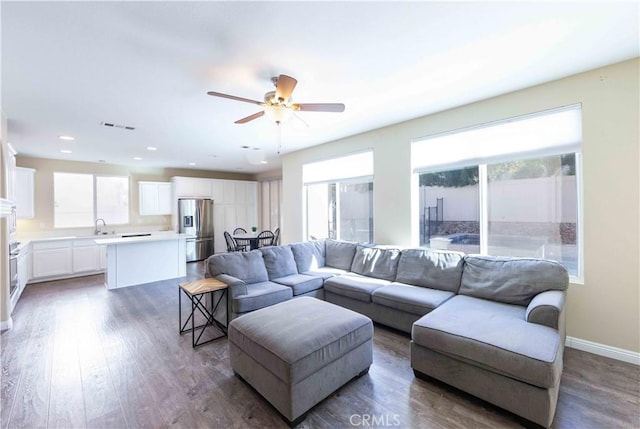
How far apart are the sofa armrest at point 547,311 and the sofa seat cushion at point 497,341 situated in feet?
0.18

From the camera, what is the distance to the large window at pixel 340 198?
4.66 meters

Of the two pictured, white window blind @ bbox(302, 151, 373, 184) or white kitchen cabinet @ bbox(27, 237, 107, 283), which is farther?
white kitchen cabinet @ bbox(27, 237, 107, 283)

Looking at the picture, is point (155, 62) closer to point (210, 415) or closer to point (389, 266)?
point (210, 415)

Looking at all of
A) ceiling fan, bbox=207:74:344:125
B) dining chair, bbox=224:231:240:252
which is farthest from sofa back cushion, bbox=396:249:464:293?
dining chair, bbox=224:231:240:252

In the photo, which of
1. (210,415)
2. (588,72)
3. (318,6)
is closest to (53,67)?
(318,6)

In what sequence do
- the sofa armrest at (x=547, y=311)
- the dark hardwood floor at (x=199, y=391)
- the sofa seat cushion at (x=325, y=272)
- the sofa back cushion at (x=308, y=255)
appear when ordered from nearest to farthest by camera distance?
the dark hardwood floor at (x=199, y=391) < the sofa armrest at (x=547, y=311) < the sofa seat cushion at (x=325, y=272) < the sofa back cushion at (x=308, y=255)

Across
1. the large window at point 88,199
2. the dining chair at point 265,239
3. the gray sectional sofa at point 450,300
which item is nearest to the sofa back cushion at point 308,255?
the gray sectional sofa at point 450,300

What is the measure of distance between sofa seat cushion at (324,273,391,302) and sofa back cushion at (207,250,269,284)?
86 cm

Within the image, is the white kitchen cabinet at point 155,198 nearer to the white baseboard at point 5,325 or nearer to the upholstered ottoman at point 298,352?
the white baseboard at point 5,325

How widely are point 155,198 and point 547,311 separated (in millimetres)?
7968

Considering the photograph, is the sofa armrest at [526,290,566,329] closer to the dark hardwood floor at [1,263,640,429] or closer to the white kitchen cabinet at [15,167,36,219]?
the dark hardwood floor at [1,263,640,429]

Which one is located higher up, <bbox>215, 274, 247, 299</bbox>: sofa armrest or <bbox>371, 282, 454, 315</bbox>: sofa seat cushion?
<bbox>215, 274, 247, 299</bbox>: sofa armrest

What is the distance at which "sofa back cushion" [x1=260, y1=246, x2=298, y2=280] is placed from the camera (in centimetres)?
367

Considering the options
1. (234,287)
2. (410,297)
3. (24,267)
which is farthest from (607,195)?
(24,267)
